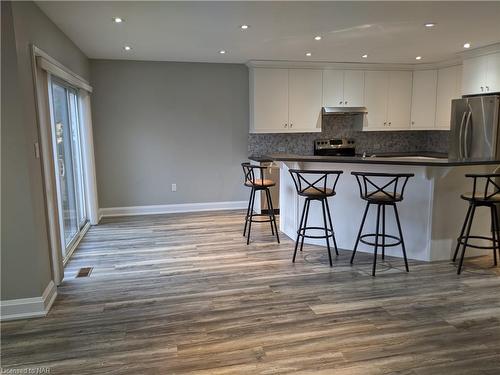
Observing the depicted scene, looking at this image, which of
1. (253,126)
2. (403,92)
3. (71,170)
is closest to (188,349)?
(71,170)

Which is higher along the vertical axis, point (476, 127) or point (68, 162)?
point (476, 127)

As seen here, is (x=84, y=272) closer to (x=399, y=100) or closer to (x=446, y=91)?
(x=399, y=100)

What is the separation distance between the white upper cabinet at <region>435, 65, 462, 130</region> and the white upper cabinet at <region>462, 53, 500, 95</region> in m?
0.64

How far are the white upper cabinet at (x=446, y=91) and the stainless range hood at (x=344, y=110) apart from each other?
1.26 meters

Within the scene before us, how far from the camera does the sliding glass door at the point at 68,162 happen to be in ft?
13.5

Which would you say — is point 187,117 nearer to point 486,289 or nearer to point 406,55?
point 406,55

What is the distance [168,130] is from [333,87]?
112 inches

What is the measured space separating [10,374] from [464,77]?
6.30m

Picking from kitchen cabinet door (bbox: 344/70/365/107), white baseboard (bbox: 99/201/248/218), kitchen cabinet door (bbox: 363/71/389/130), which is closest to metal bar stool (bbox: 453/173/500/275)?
kitchen cabinet door (bbox: 363/71/389/130)

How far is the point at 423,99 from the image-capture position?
6.68 meters

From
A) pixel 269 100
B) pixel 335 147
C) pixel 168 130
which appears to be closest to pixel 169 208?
pixel 168 130

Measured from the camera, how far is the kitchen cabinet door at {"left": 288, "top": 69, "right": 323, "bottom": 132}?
624 cm

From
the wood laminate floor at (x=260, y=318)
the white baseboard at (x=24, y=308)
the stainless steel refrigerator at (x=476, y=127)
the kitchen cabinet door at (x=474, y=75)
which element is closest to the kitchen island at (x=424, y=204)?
the wood laminate floor at (x=260, y=318)


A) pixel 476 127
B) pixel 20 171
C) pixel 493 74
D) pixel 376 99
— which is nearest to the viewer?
pixel 20 171
